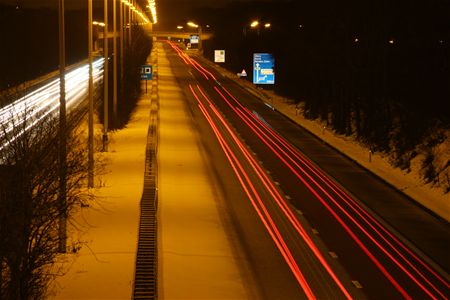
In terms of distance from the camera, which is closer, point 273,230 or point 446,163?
point 273,230

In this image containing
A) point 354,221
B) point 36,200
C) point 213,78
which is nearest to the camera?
point 36,200

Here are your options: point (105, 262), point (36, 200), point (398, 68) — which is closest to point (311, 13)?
point (398, 68)

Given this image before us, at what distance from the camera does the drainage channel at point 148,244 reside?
49.3 ft

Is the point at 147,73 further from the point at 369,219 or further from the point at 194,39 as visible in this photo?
the point at 194,39

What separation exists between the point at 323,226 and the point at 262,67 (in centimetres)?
3926

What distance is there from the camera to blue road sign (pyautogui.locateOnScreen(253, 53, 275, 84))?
6100 cm

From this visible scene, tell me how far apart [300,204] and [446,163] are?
9305 mm

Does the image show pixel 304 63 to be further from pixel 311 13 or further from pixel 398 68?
pixel 398 68

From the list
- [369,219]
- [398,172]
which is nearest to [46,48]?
[398,172]

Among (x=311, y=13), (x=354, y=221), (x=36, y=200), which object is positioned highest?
(x=311, y=13)

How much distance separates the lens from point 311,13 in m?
68.6

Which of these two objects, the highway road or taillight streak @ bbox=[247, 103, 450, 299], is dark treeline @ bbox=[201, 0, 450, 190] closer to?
taillight streak @ bbox=[247, 103, 450, 299]

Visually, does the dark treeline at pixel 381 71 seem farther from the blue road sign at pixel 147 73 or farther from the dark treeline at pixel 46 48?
the dark treeline at pixel 46 48

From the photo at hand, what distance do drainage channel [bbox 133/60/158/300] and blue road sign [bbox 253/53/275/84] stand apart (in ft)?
102
